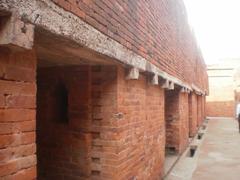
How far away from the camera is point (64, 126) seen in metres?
4.56

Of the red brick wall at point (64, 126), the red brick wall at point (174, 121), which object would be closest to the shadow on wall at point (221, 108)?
the red brick wall at point (174, 121)

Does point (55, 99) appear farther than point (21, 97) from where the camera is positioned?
Yes

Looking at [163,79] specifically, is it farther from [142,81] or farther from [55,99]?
[55,99]

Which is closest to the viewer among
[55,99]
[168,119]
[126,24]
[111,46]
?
[111,46]

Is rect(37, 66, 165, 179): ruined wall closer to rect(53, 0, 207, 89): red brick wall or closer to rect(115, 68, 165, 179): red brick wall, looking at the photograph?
rect(115, 68, 165, 179): red brick wall

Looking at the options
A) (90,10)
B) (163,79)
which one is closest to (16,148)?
(90,10)

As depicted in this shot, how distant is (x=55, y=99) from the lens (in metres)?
4.79

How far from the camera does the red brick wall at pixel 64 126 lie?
4344 mm

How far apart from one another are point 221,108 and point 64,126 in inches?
1197

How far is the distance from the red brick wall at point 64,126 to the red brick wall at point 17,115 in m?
1.73

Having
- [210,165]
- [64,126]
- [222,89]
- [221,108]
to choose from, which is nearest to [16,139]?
[64,126]

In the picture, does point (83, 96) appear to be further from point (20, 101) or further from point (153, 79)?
point (20, 101)

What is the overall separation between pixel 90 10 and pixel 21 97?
42.2 inches

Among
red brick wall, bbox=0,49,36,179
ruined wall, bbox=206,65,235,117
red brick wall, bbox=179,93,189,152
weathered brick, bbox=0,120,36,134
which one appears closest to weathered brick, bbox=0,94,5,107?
red brick wall, bbox=0,49,36,179
